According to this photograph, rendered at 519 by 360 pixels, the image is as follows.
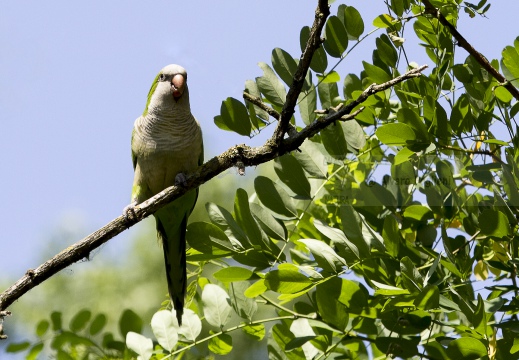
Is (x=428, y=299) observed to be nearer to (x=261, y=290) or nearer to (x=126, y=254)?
(x=261, y=290)

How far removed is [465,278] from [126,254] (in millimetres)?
8522

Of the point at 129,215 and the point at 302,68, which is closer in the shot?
the point at 302,68

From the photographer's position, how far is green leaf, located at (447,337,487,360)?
1.90 m

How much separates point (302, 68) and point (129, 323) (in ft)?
4.42

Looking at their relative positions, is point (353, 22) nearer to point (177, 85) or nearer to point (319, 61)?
point (319, 61)

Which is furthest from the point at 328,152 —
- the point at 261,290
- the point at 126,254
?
the point at 126,254

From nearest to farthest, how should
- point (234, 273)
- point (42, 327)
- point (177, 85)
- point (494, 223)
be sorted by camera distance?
point (494, 223)
point (234, 273)
point (42, 327)
point (177, 85)

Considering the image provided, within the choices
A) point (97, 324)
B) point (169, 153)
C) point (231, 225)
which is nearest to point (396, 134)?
point (231, 225)

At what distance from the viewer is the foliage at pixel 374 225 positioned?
2.05 metres

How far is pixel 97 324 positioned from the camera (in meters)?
2.63

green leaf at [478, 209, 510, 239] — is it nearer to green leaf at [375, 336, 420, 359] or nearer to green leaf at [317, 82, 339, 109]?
green leaf at [375, 336, 420, 359]

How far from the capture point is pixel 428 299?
1.84 meters

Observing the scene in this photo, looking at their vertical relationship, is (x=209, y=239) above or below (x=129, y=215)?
below

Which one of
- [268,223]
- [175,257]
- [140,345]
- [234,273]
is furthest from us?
[175,257]
